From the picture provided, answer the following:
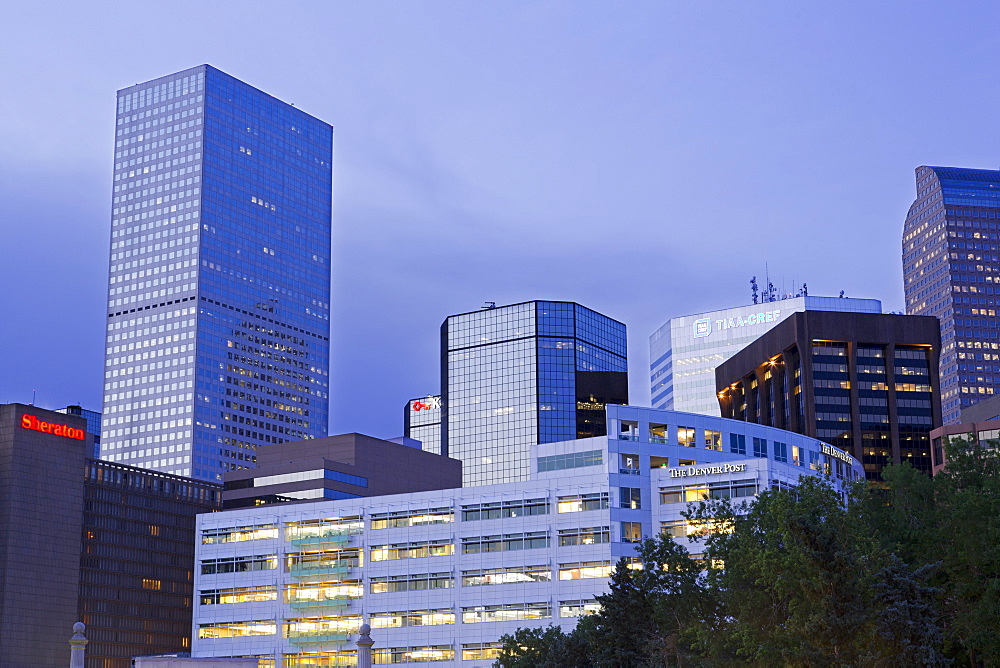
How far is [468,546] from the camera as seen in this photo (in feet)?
543

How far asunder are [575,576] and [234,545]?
5417 centimetres

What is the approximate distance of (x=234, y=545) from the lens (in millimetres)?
182625

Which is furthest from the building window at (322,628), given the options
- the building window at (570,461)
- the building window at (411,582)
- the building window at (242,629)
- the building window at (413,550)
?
the building window at (570,461)

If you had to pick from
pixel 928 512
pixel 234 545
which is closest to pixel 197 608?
pixel 234 545

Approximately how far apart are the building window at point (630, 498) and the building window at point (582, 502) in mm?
2207

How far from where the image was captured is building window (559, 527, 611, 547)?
156 meters

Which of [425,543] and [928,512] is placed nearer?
[928,512]

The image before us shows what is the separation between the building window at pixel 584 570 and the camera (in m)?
155

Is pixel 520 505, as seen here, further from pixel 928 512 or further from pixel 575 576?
pixel 928 512

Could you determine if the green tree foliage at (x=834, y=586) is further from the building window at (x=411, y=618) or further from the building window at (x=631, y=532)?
the building window at (x=411, y=618)

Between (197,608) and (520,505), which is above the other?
(520,505)

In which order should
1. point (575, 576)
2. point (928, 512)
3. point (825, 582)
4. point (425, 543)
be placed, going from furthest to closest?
point (425, 543) < point (575, 576) < point (928, 512) < point (825, 582)

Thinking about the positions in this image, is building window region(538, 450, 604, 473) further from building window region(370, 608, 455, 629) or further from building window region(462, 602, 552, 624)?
building window region(370, 608, 455, 629)

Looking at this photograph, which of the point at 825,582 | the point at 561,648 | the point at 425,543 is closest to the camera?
the point at 825,582
